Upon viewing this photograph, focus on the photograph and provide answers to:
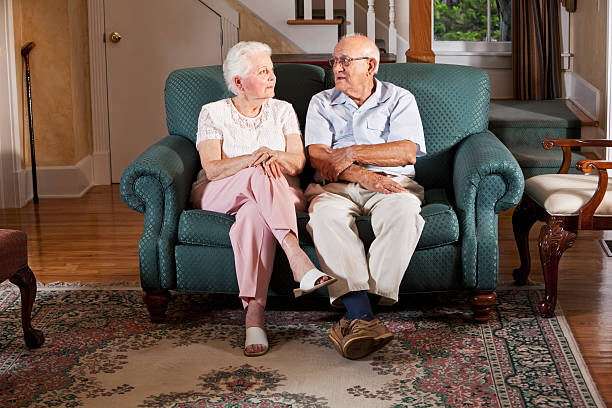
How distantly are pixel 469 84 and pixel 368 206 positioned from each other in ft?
2.71

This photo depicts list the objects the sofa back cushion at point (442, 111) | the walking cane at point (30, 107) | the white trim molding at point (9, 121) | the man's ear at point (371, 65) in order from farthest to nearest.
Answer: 1. the walking cane at point (30, 107)
2. the white trim molding at point (9, 121)
3. the sofa back cushion at point (442, 111)
4. the man's ear at point (371, 65)

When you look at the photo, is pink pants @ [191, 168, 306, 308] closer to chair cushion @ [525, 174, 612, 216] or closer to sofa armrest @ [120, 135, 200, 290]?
sofa armrest @ [120, 135, 200, 290]

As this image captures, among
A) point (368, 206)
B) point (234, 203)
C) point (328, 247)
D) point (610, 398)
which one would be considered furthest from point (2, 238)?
point (610, 398)

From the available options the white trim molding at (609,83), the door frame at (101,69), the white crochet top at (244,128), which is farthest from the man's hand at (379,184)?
the door frame at (101,69)

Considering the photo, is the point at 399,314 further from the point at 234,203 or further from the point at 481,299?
the point at 234,203

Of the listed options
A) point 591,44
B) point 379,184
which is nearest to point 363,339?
point 379,184

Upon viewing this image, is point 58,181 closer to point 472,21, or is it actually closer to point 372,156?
point 372,156

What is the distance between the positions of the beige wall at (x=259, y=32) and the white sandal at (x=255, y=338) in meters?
3.39

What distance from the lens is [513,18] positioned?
6812 millimetres

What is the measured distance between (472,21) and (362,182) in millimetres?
4444

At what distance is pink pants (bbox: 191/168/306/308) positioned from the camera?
3.06 meters

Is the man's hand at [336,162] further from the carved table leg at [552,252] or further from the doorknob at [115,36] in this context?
the doorknob at [115,36]

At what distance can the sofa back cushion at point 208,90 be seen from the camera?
146 inches

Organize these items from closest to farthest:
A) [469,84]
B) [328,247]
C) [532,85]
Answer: [328,247], [469,84], [532,85]
